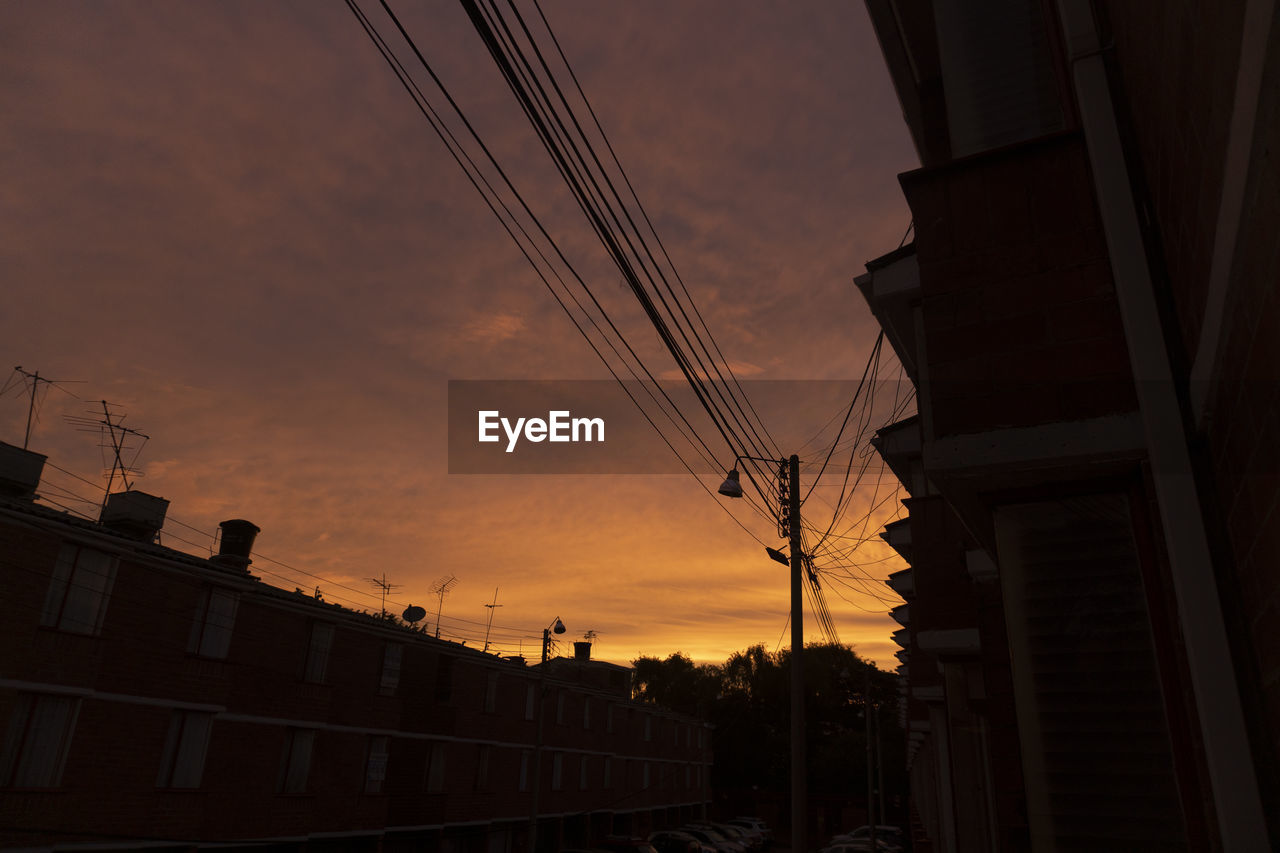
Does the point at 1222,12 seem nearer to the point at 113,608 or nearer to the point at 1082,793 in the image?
the point at 1082,793

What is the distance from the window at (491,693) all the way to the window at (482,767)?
171 cm

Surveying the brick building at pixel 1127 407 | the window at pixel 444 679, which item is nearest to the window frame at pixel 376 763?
the window at pixel 444 679

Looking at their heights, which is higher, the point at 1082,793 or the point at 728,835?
the point at 1082,793

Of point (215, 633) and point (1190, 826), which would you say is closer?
point (1190, 826)

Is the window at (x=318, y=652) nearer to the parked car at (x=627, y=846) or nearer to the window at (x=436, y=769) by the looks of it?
the window at (x=436, y=769)

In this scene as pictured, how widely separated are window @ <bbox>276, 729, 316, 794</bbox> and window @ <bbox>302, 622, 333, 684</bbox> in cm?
179

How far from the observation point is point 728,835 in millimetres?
48062

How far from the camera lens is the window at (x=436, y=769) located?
106 feet

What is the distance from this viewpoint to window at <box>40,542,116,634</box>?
18.8 metres

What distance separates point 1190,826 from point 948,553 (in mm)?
7313

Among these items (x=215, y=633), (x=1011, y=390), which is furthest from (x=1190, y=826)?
(x=215, y=633)

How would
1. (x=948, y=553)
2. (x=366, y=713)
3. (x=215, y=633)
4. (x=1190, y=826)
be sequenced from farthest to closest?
(x=366, y=713) < (x=215, y=633) < (x=948, y=553) < (x=1190, y=826)

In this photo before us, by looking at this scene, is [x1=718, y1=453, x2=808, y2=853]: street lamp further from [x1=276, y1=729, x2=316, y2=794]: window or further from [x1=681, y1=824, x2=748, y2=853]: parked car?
[x1=681, y1=824, x2=748, y2=853]: parked car

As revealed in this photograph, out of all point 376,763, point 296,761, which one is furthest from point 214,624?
point 376,763
